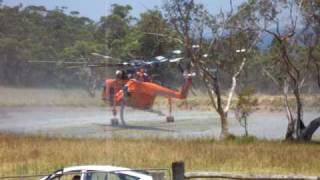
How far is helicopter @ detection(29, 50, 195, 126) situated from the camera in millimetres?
35625

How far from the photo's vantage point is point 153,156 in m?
22.2

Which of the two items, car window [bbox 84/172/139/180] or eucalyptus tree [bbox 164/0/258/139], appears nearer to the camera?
car window [bbox 84/172/139/180]

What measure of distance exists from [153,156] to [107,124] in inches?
564

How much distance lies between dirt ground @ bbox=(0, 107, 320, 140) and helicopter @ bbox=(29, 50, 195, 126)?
517 mm

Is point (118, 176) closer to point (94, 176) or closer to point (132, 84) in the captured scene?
point (94, 176)

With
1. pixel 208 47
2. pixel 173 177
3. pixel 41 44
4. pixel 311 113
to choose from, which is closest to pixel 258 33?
pixel 208 47

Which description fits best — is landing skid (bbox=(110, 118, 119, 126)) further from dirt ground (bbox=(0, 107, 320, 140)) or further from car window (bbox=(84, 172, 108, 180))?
car window (bbox=(84, 172, 108, 180))

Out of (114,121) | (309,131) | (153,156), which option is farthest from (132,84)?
(153,156)

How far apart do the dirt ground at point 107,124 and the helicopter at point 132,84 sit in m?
0.52

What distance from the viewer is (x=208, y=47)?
34562 mm

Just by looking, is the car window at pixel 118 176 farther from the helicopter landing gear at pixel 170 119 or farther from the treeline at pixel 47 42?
the helicopter landing gear at pixel 170 119

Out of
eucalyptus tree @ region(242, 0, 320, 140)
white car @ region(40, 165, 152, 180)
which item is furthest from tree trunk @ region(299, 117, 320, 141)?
white car @ region(40, 165, 152, 180)

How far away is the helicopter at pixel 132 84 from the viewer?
35625mm

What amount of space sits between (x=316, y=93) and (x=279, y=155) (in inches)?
880
